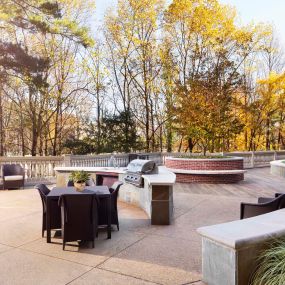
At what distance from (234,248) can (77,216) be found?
2180 mm

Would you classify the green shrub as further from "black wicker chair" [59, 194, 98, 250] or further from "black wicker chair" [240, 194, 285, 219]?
"black wicker chair" [59, 194, 98, 250]

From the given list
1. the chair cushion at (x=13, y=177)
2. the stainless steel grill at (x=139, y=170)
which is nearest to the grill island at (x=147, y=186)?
the stainless steel grill at (x=139, y=170)

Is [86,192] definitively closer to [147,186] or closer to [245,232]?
[147,186]

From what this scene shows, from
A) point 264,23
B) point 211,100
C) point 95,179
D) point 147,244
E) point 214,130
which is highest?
point 264,23

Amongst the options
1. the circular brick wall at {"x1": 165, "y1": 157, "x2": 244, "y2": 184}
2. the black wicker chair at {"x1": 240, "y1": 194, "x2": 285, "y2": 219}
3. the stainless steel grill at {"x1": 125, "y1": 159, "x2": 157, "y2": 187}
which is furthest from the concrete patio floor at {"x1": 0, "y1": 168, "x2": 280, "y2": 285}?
the circular brick wall at {"x1": 165, "y1": 157, "x2": 244, "y2": 184}

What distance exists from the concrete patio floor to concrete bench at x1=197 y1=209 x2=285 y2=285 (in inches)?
14.9

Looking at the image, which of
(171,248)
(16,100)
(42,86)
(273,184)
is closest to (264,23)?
(273,184)

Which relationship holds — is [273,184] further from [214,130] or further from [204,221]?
[204,221]

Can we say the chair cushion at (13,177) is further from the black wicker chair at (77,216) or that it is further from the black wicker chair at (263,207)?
the black wicker chair at (263,207)

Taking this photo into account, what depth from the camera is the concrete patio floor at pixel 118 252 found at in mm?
3049

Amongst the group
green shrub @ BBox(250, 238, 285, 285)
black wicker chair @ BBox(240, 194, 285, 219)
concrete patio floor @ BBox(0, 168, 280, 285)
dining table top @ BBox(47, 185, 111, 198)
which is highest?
dining table top @ BBox(47, 185, 111, 198)

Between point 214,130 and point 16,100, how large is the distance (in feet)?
41.2

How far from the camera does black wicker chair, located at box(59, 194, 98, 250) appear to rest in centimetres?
376

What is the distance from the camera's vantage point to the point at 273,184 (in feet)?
32.4
